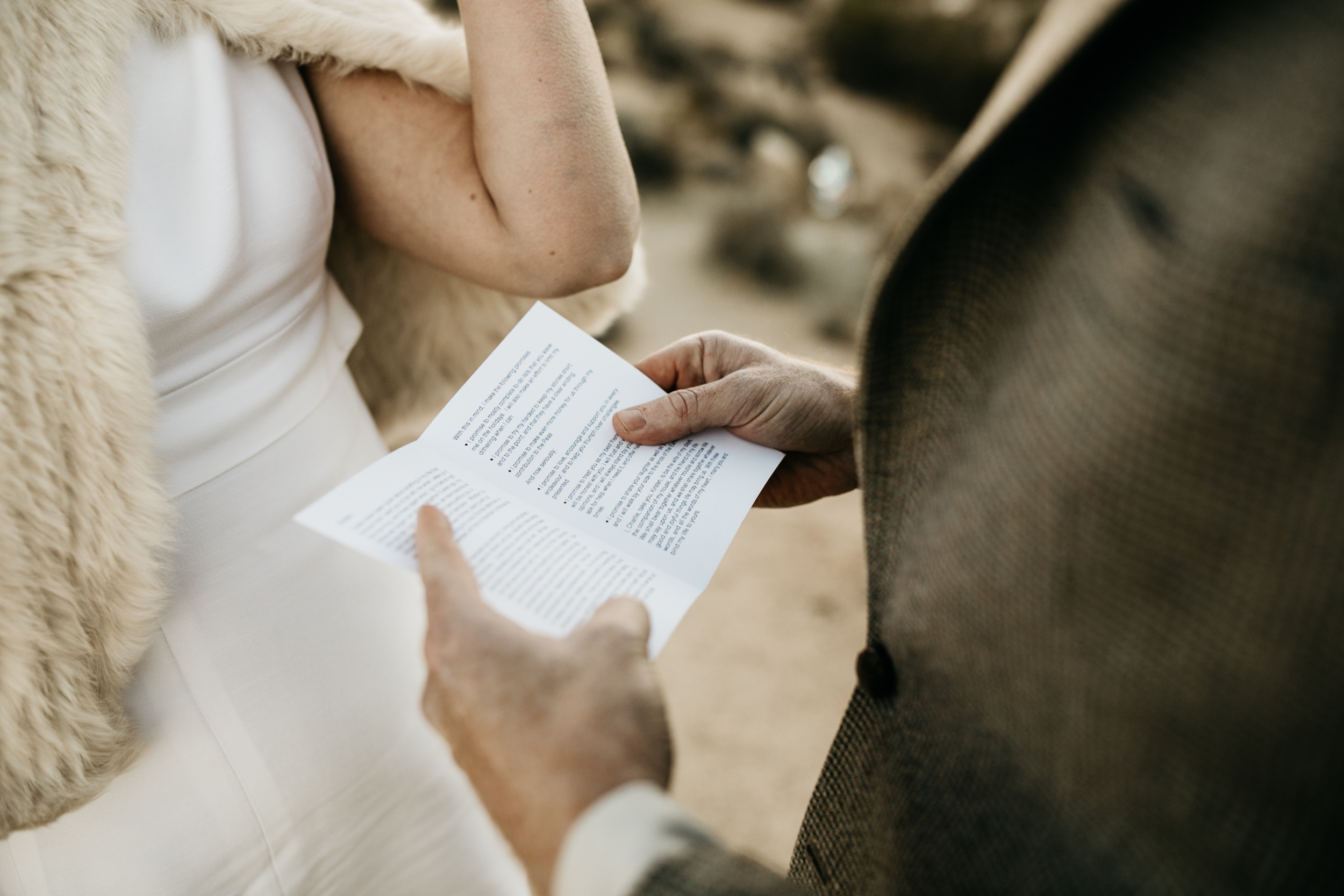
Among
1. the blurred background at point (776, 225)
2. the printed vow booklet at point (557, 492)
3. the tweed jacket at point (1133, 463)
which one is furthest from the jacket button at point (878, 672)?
the blurred background at point (776, 225)

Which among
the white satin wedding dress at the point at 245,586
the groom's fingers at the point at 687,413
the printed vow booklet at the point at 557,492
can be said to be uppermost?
the groom's fingers at the point at 687,413

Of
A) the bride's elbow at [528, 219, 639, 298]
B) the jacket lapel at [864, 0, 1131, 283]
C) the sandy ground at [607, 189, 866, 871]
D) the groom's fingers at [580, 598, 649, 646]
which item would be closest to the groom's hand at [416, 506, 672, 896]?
the groom's fingers at [580, 598, 649, 646]

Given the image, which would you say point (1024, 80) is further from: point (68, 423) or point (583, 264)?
point (68, 423)

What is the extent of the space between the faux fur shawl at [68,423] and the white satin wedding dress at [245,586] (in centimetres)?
5

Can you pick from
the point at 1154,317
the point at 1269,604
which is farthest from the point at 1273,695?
the point at 1154,317

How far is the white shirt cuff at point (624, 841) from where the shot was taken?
1.33 feet

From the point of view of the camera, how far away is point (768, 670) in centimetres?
249

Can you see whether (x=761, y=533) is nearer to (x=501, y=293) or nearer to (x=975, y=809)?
(x=501, y=293)

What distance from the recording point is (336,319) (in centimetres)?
100

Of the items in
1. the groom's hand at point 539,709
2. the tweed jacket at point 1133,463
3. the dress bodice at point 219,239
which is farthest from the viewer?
the dress bodice at point 219,239

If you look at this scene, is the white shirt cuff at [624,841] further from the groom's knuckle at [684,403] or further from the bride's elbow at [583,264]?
the bride's elbow at [583,264]

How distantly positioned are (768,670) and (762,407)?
1.89 metres

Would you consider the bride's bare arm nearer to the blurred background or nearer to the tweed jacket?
the blurred background

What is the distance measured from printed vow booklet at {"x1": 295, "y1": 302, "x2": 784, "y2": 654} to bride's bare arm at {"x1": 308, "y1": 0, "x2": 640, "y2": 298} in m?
0.20
